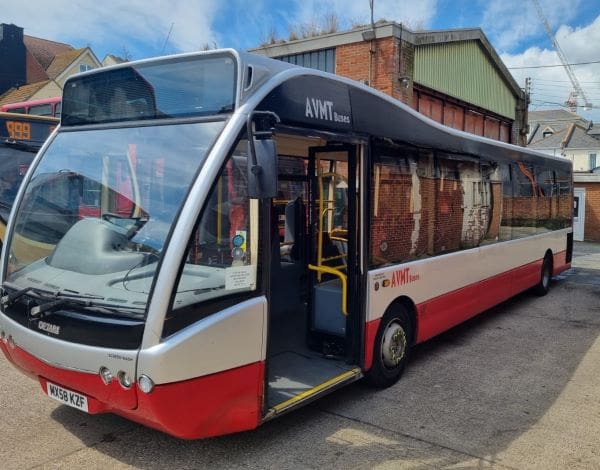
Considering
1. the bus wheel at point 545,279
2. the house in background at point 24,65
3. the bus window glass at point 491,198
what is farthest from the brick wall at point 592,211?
the house in background at point 24,65

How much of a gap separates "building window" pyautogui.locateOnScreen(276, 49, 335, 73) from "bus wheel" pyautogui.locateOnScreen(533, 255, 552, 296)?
7.35 m

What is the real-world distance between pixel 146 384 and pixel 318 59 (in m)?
13.0

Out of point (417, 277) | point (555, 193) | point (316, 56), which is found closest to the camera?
point (417, 277)

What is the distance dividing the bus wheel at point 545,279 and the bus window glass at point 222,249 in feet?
27.9

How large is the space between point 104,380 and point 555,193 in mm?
10438

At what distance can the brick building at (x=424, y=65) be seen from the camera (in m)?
13.8

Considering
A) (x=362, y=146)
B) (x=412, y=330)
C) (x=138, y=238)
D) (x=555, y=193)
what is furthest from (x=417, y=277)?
(x=555, y=193)

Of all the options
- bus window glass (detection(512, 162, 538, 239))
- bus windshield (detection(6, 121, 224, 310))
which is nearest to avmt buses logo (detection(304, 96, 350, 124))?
bus windshield (detection(6, 121, 224, 310))

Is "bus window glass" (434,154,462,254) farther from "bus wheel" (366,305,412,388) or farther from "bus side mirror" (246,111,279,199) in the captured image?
"bus side mirror" (246,111,279,199)

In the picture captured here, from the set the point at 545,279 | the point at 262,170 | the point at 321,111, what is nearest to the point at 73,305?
the point at 262,170

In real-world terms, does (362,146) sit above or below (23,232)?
above

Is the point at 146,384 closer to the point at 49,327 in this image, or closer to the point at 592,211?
the point at 49,327

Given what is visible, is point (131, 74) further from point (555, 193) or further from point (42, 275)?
point (555, 193)

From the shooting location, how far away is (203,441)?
167 inches
